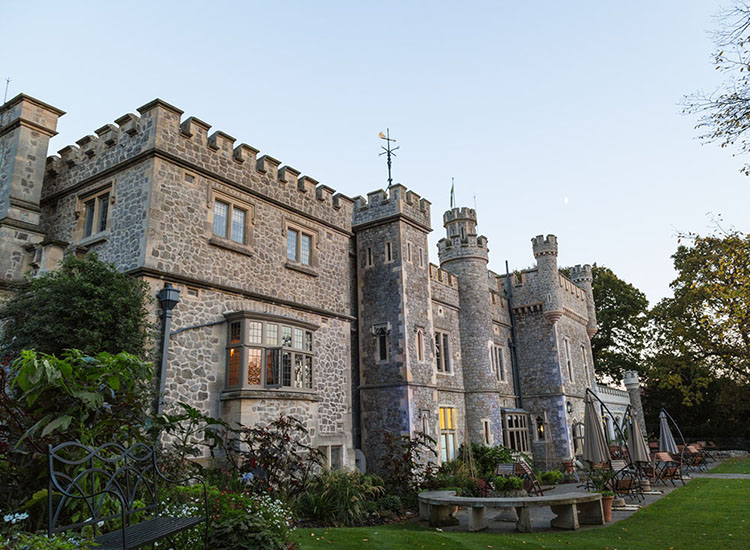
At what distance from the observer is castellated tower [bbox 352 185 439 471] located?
706 inches

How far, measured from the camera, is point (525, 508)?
10875mm

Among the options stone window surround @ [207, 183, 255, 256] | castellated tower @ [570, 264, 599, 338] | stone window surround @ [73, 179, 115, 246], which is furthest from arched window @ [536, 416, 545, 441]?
stone window surround @ [73, 179, 115, 246]

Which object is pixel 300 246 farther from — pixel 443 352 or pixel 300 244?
pixel 443 352

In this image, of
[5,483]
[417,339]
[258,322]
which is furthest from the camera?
[417,339]

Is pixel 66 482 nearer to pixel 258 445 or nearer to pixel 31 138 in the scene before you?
pixel 258 445

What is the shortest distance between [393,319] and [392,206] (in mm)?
4187

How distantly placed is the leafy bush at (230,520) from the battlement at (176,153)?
8.08m

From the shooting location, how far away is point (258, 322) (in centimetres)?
1303

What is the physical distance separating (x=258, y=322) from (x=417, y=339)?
767cm

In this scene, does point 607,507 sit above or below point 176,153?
below

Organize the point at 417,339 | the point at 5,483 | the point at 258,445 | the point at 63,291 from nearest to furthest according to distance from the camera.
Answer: the point at 5,483 < the point at 63,291 < the point at 258,445 < the point at 417,339

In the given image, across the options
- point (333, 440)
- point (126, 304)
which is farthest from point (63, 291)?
point (333, 440)

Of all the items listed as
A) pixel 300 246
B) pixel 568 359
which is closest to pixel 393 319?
pixel 300 246

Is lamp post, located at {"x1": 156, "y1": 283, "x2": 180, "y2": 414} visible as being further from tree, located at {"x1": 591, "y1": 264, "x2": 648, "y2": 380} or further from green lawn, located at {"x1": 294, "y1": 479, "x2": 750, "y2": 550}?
tree, located at {"x1": 591, "y1": 264, "x2": 648, "y2": 380}
